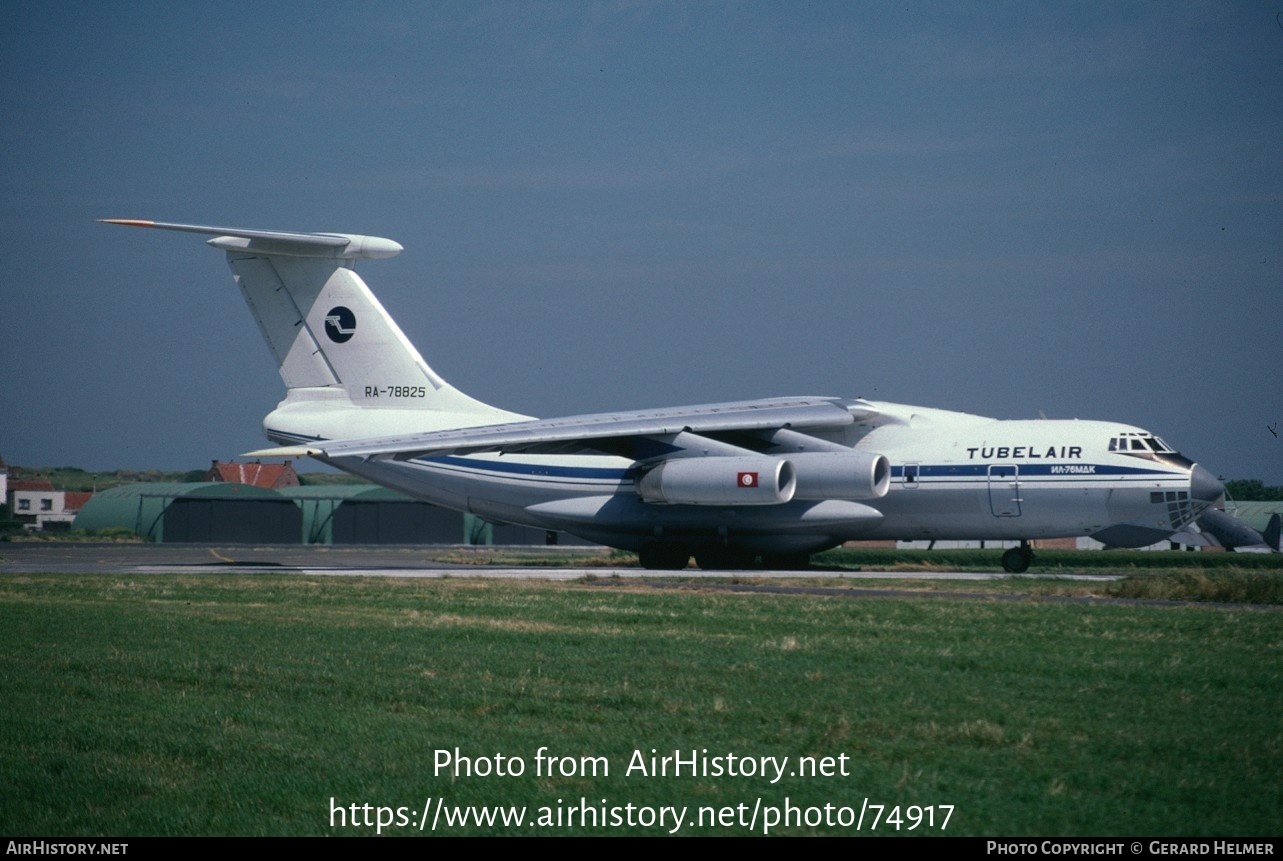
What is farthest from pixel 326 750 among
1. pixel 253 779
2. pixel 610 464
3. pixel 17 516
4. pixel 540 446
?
pixel 17 516

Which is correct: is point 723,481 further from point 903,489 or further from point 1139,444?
point 1139,444

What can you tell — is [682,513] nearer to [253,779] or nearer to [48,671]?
[48,671]

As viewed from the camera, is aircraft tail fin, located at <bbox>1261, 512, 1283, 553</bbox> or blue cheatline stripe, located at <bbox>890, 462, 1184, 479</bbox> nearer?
blue cheatline stripe, located at <bbox>890, 462, 1184, 479</bbox>

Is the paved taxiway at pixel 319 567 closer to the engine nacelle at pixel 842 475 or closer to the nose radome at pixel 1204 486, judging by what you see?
the engine nacelle at pixel 842 475

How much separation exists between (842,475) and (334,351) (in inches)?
410

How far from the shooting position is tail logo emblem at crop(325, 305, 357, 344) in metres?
26.4

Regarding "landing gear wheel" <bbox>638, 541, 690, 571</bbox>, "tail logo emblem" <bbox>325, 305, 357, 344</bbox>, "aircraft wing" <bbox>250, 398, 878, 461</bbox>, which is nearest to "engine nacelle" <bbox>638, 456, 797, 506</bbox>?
"aircraft wing" <bbox>250, 398, 878, 461</bbox>

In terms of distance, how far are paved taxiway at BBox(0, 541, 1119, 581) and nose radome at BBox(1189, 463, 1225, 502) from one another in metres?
1.95

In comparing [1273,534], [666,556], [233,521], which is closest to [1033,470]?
[666,556]

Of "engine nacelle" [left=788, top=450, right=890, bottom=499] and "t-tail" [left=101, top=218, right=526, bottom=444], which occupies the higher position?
"t-tail" [left=101, top=218, right=526, bottom=444]

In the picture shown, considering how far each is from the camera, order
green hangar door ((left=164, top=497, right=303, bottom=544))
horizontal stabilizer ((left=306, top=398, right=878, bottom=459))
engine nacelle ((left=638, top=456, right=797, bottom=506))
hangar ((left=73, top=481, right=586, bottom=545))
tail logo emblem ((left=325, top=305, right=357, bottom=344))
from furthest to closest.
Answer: hangar ((left=73, top=481, right=586, bottom=545)) → green hangar door ((left=164, top=497, right=303, bottom=544)) → tail logo emblem ((left=325, top=305, right=357, bottom=344)) → horizontal stabilizer ((left=306, top=398, right=878, bottom=459)) → engine nacelle ((left=638, top=456, right=797, bottom=506))

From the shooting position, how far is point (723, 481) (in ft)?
74.7

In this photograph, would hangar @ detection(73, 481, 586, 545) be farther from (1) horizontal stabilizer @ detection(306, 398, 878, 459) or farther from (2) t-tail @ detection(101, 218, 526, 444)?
(1) horizontal stabilizer @ detection(306, 398, 878, 459)
